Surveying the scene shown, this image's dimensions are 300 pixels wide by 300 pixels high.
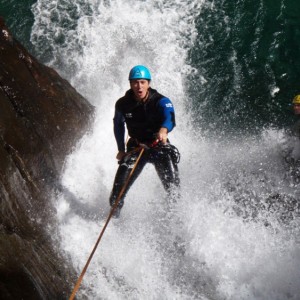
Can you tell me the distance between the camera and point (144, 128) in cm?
577

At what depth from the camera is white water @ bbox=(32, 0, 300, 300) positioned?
5855 mm

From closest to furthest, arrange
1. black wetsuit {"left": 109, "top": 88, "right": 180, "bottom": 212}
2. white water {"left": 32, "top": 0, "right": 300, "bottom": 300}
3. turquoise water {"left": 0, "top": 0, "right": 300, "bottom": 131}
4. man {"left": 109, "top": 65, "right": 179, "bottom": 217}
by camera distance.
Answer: man {"left": 109, "top": 65, "right": 179, "bottom": 217} < black wetsuit {"left": 109, "top": 88, "right": 180, "bottom": 212} < white water {"left": 32, "top": 0, "right": 300, "bottom": 300} < turquoise water {"left": 0, "top": 0, "right": 300, "bottom": 131}

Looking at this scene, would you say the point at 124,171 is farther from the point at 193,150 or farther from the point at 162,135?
the point at 193,150

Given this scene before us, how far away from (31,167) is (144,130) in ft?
5.90

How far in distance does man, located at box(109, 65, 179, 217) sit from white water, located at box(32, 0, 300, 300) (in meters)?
0.72

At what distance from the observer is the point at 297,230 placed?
6473 millimetres

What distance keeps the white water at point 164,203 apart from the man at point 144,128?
0.72m

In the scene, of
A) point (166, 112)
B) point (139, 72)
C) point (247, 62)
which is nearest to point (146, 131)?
point (166, 112)

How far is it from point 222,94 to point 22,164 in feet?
19.2

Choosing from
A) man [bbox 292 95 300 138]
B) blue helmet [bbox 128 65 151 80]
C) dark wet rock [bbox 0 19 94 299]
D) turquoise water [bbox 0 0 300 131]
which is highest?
turquoise water [bbox 0 0 300 131]

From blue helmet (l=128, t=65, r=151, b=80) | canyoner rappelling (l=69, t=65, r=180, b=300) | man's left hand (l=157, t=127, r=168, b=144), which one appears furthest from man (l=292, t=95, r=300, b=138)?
blue helmet (l=128, t=65, r=151, b=80)

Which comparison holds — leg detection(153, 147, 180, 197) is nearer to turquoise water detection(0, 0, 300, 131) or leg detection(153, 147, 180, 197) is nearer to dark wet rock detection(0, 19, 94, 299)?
dark wet rock detection(0, 19, 94, 299)

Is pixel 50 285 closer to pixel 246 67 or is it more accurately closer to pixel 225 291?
pixel 225 291

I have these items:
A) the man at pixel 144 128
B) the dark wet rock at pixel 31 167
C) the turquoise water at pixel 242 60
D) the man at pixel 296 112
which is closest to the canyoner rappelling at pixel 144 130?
the man at pixel 144 128
